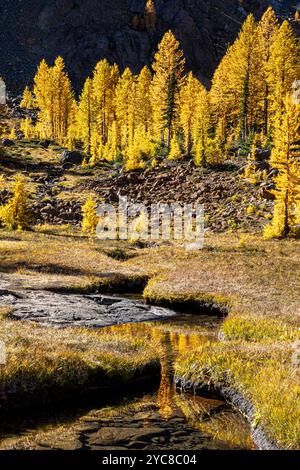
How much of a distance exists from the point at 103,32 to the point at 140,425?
523 feet

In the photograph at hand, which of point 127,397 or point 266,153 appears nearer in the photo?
point 127,397

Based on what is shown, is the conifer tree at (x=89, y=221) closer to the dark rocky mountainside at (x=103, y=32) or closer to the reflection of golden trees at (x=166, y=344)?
the reflection of golden trees at (x=166, y=344)

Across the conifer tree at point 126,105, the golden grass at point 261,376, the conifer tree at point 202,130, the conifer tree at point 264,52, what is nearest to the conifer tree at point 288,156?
the conifer tree at point 202,130

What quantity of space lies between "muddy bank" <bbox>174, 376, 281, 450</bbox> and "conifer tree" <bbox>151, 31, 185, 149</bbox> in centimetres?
6429

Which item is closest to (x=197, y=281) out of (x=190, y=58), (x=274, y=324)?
(x=274, y=324)

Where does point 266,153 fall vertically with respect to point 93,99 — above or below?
below

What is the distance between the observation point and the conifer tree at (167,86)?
74.5 meters

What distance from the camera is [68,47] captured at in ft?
495

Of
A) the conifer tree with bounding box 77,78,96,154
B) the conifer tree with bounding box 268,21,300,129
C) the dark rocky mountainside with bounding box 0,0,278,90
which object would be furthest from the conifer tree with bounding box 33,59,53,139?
the dark rocky mountainside with bounding box 0,0,278,90

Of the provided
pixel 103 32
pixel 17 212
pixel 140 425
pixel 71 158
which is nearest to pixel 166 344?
pixel 140 425
